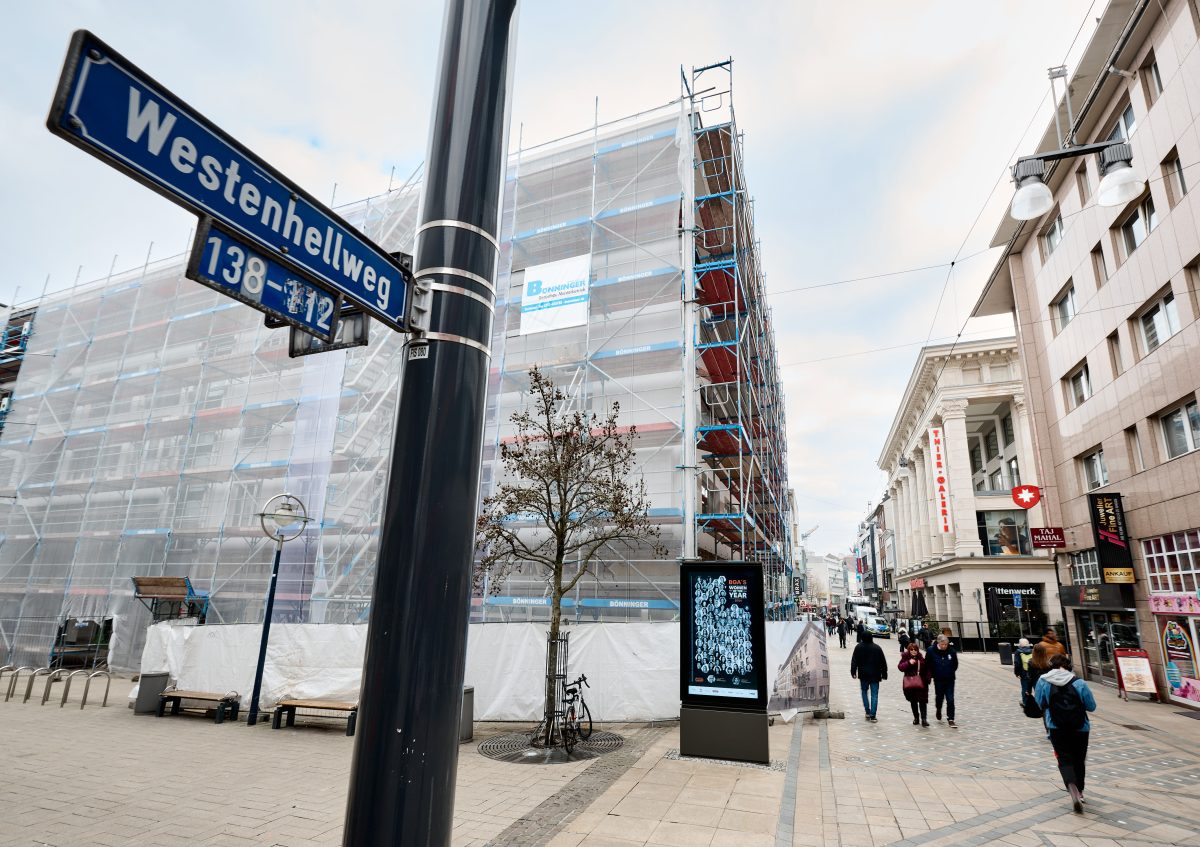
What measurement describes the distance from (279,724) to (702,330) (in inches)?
563

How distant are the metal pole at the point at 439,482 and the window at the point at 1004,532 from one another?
4563 cm

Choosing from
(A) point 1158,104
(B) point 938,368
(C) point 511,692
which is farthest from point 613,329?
(B) point 938,368

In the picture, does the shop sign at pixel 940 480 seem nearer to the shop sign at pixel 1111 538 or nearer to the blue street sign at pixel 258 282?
the shop sign at pixel 1111 538

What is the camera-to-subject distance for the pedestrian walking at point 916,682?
12234mm

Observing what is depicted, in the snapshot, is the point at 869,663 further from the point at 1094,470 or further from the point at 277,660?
the point at 1094,470

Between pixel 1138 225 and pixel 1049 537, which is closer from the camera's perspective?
pixel 1138 225

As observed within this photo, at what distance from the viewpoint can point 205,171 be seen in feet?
7.13

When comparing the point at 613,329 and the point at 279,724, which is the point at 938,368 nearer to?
the point at 613,329

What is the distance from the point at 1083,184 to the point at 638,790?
22300 millimetres

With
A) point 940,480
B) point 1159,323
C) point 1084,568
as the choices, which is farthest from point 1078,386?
point 940,480

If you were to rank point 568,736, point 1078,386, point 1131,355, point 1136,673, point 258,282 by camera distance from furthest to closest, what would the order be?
point 1078,386
point 1131,355
point 1136,673
point 568,736
point 258,282

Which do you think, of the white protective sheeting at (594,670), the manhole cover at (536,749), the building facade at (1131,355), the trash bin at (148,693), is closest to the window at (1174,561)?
the building facade at (1131,355)

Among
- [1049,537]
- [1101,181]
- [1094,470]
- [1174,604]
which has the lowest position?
[1174,604]

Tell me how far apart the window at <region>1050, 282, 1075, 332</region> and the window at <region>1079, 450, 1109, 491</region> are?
14.6 feet
